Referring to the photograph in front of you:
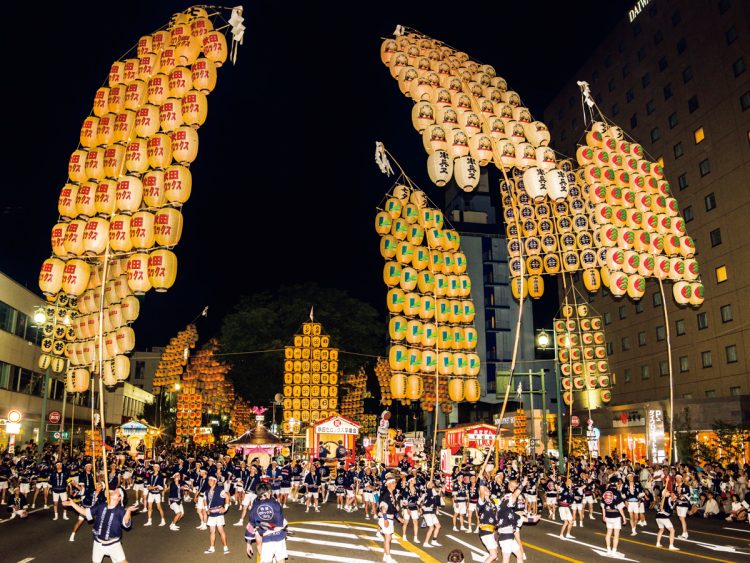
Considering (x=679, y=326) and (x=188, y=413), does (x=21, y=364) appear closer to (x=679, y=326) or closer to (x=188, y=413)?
(x=188, y=413)

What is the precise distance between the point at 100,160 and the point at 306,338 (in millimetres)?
25031

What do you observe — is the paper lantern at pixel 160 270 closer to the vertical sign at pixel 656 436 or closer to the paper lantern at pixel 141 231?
the paper lantern at pixel 141 231

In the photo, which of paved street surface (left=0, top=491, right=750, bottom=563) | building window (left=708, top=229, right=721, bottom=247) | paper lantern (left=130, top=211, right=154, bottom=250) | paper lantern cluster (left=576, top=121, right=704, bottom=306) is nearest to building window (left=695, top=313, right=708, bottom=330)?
building window (left=708, top=229, right=721, bottom=247)

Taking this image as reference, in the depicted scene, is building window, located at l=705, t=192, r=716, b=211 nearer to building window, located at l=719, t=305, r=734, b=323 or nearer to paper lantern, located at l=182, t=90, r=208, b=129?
building window, located at l=719, t=305, r=734, b=323

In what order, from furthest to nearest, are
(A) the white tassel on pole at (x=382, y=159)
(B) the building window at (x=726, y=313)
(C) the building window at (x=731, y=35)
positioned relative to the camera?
(C) the building window at (x=731, y=35)
(B) the building window at (x=726, y=313)
(A) the white tassel on pole at (x=382, y=159)

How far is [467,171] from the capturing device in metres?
22.0

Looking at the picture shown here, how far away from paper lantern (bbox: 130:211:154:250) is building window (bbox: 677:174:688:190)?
38.6 meters

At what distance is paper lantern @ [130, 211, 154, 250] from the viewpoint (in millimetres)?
19422

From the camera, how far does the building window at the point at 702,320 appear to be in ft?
136

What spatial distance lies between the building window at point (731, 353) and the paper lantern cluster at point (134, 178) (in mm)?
34998

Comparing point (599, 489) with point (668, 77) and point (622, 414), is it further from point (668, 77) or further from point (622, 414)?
point (668, 77)

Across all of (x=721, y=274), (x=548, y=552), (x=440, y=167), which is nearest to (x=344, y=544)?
(x=548, y=552)

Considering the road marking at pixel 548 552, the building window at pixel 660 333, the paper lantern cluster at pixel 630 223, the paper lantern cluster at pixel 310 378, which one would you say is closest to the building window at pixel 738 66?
the paper lantern cluster at pixel 630 223

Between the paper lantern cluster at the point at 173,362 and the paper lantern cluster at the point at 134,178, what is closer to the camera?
the paper lantern cluster at the point at 134,178
